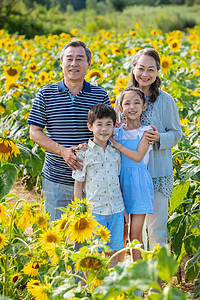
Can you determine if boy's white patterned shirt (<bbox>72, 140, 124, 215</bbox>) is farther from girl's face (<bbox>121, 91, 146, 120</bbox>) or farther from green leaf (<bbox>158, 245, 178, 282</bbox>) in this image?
green leaf (<bbox>158, 245, 178, 282</bbox>)

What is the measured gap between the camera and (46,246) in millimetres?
1756

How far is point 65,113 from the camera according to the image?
2.60 m

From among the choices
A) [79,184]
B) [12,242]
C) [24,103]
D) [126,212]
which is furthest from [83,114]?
[24,103]

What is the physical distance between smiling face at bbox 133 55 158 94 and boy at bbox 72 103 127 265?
1.03ft

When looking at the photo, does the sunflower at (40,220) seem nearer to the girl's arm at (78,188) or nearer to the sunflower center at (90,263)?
the girl's arm at (78,188)

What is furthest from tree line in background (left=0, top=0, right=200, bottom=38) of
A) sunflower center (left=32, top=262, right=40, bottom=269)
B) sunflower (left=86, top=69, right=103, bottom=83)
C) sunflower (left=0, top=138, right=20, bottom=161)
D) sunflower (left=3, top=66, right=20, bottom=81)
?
sunflower center (left=32, top=262, right=40, bottom=269)

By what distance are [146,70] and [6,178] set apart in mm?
→ 983

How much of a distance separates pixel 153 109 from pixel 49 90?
22.7 inches

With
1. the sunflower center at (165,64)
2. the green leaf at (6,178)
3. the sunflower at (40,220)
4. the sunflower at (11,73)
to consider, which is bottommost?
the sunflower at (40,220)

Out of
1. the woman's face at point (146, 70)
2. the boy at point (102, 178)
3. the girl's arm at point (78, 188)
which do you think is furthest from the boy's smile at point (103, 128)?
the woman's face at point (146, 70)

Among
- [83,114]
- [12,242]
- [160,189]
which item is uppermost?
[83,114]

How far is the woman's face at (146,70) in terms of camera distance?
2.62 metres

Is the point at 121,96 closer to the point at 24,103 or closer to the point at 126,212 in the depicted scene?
the point at 126,212

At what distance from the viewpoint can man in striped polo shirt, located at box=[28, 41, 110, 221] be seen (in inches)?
101
